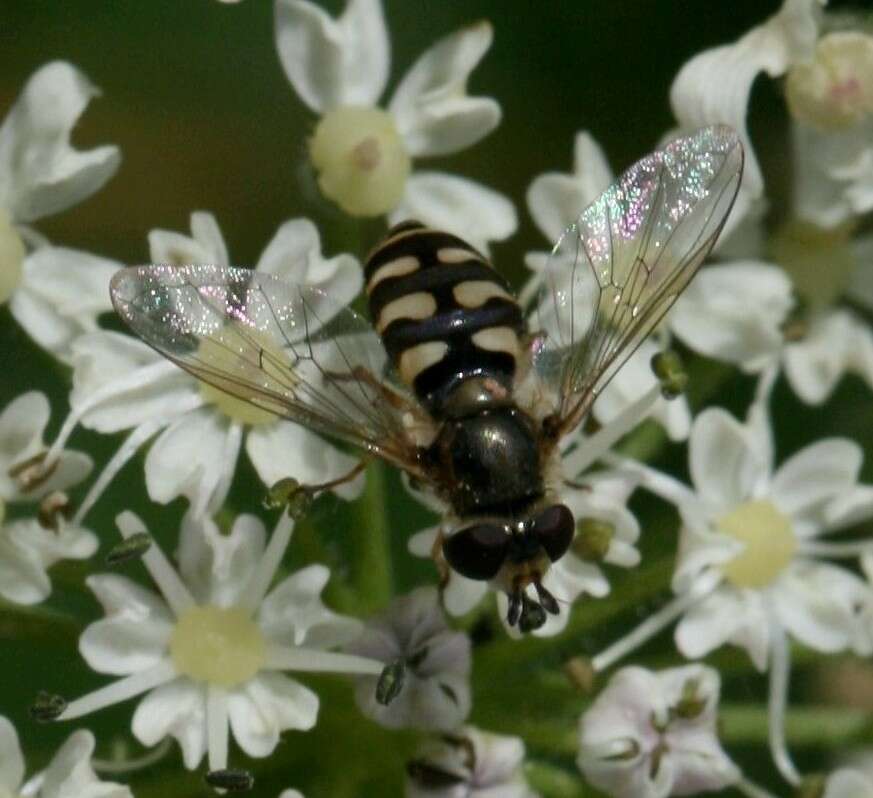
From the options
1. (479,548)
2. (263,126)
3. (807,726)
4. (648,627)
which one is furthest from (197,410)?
(263,126)

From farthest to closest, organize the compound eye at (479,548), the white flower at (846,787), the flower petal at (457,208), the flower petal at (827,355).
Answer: the flower petal at (827,355), the flower petal at (457,208), the white flower at (846,787), the compound eye at (479,548)

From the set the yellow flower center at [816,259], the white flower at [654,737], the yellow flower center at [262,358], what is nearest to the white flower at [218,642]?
the yellow flower center at [262,358]

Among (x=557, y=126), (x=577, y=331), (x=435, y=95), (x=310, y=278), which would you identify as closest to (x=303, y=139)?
(x=435, y=95)

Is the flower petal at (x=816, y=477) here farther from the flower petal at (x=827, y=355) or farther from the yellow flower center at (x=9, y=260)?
the yellow flower center at (x=9, y=260)

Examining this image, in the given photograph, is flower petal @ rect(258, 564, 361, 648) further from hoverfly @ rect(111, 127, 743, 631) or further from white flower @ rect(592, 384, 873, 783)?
white flower @ rect(592, 384, 873, 783)

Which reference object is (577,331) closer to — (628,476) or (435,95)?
(628,476)

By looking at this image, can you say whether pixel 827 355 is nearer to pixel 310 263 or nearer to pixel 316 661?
pixel 310 263
